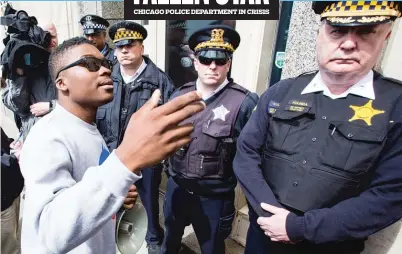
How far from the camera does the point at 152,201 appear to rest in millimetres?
3062

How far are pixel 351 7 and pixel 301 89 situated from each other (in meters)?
0.50

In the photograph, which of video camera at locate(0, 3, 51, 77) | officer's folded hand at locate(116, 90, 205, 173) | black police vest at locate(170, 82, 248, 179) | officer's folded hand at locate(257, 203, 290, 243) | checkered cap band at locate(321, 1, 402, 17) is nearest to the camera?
officer's folded hand at locate(116, 90, 205, 173)

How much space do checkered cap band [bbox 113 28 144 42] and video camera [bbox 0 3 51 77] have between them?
0.80 metres

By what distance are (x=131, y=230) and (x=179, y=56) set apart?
10.4ft

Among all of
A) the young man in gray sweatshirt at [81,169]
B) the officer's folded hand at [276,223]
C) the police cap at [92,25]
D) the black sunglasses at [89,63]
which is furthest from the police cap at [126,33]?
the officer's folded hand at [276,223]

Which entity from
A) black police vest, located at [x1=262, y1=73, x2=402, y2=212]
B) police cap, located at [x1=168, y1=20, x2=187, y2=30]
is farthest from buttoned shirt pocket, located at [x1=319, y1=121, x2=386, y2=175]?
police cap, located at [x1=168, y1=20, x2=187, y2=30]

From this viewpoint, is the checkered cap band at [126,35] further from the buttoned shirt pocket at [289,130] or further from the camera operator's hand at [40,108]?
the buttoned shirt pocket at [289,130]

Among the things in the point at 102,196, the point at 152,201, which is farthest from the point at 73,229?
the point at 152,201

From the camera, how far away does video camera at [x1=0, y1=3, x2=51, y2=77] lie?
274 centimetres

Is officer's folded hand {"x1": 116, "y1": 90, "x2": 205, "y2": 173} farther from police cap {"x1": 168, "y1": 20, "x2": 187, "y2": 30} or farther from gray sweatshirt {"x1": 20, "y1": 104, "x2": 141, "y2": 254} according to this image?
police cap {"x1": 168, "y1": 20, "x2": 187, "y2": 30}

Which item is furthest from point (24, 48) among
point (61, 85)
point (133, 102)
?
point (61, 85)

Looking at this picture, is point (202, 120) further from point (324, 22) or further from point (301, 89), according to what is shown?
point (324, 22)

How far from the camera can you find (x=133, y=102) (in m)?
3.02

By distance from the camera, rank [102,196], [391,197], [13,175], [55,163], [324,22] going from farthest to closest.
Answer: [13,175]
[324,22]
[391,197]
[55,163]
[102,196]
